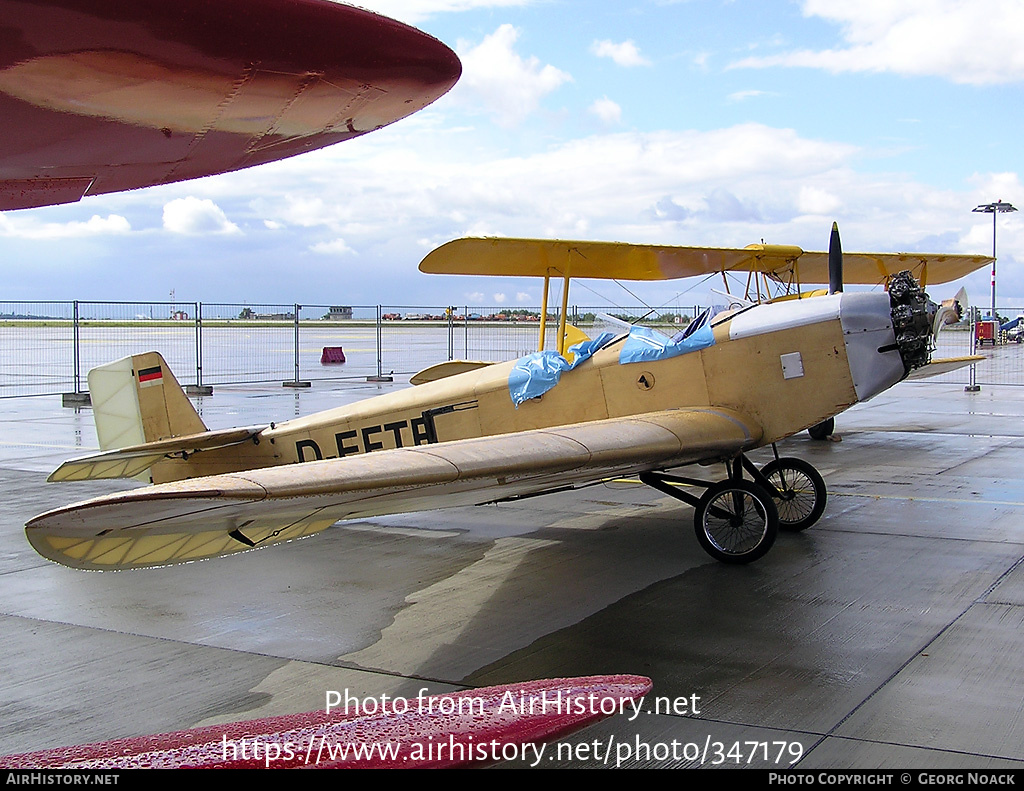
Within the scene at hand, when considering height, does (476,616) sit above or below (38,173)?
below

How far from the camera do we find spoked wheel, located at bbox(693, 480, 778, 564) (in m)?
6.23

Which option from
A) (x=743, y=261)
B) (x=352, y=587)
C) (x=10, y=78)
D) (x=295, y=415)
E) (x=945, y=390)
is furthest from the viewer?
(x=945, y=390)

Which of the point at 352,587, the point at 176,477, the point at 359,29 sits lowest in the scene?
the point at 352,587

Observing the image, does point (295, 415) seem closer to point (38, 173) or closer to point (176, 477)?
point (176, 477)

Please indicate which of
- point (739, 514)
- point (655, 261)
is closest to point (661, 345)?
point (739, 514)

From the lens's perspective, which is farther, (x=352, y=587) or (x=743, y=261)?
(x=743, y=261)

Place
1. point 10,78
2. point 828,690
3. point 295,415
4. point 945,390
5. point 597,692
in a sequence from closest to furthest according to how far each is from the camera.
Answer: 1. point 10,78
2. point 597,692
3. point 828,690
4. point 295,415
5. point 945,390

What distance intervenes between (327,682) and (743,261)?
1113cm

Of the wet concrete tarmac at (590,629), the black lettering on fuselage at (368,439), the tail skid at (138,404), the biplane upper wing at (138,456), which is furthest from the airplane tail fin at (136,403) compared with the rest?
the black lettering on fuselage at (368,439)

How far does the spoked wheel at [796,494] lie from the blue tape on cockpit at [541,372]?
1830mm

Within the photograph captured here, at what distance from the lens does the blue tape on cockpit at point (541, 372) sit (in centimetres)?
722

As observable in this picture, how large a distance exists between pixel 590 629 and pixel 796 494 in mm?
3266

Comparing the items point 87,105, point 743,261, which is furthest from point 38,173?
point 743,261

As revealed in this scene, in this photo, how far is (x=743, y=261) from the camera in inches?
547
